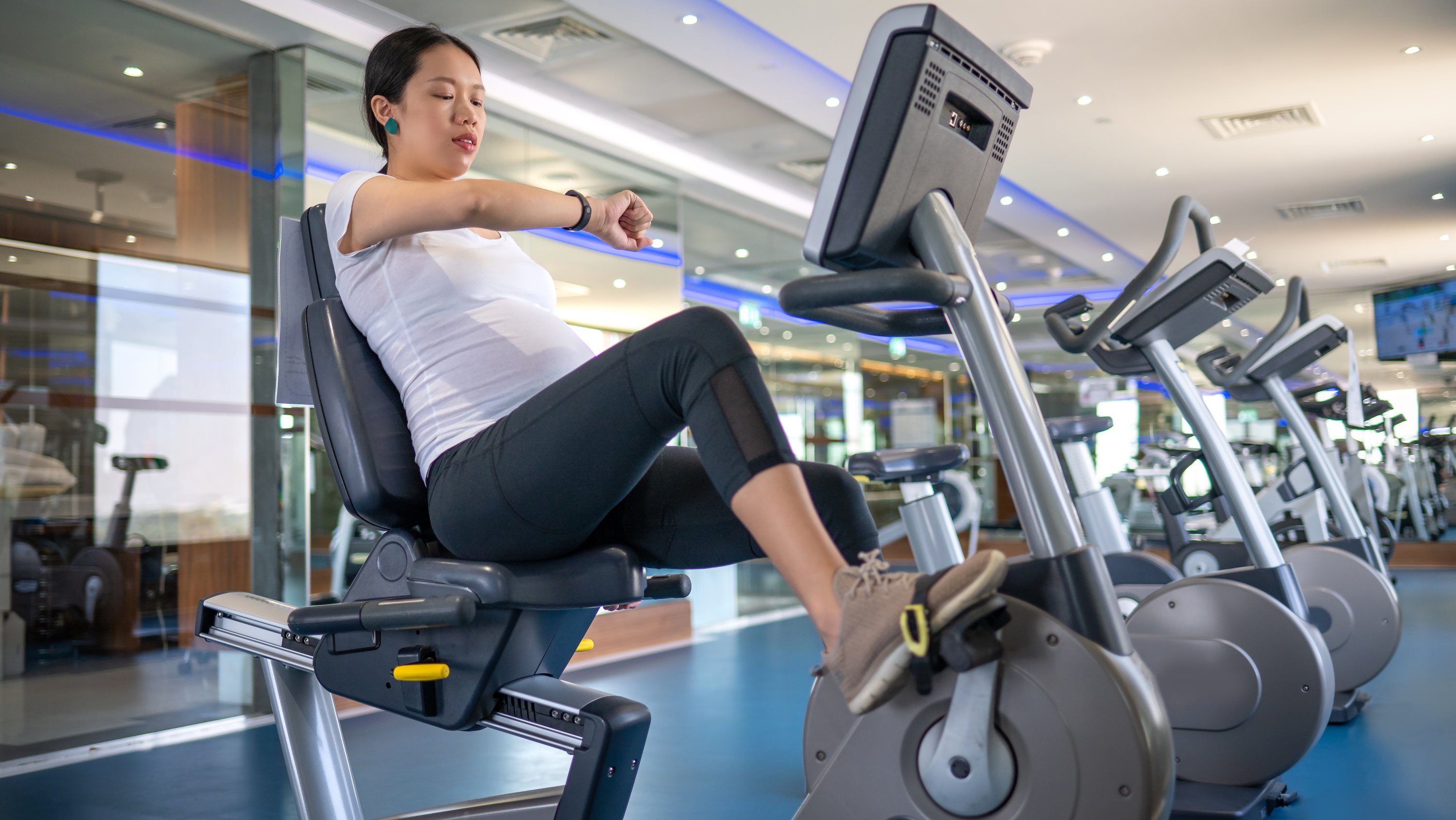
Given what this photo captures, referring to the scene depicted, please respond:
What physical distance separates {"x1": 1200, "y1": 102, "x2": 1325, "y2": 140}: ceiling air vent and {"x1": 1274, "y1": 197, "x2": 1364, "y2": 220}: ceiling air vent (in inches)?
67.4

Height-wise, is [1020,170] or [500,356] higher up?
[1020,170]

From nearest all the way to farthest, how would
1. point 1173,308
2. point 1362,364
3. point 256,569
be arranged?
1. point 1173,308
2. point 256,569
3. point 1362,364

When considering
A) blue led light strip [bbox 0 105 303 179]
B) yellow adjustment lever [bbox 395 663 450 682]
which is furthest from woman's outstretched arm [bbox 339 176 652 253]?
blue led light strip [bbox 0 105 303 179]

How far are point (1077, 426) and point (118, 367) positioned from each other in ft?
9.64

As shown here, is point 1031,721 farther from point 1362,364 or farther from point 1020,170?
point 1362,364

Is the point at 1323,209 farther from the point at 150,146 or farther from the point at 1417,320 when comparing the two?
the point at 150,146

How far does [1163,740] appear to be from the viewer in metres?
0.98

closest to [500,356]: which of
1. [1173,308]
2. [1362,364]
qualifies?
[1173,308]

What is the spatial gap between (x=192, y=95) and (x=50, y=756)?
2.15m

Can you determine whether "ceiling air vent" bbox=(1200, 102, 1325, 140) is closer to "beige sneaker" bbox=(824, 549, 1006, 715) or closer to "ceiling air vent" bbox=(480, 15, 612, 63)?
"ceiling air vent" bbox=(480, 15, 612, 63)

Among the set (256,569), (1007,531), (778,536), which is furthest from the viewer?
(1007,531)

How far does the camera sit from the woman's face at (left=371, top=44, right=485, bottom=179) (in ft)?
4.52

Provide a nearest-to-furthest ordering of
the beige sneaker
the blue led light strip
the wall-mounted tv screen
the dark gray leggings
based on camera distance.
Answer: the beige sneaker, the dark gray leggings, the blue led light strip, the wall-mounted tv screen

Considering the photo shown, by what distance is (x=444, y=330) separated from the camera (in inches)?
51.3
